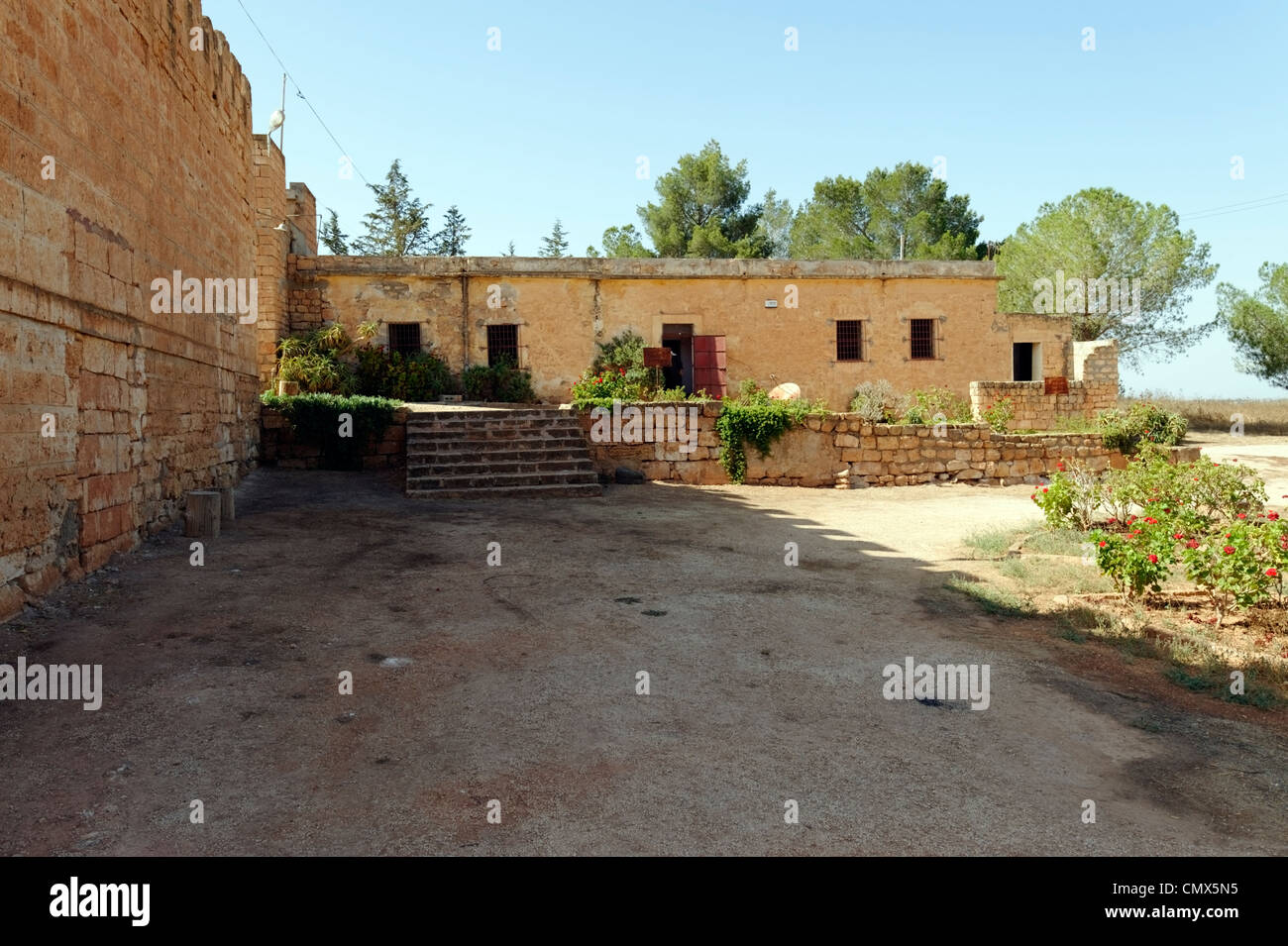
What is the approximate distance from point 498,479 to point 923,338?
40.9 ft

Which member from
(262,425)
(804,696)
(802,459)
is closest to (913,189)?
(802,459)

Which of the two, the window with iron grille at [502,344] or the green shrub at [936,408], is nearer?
the green shrub at [936,408]

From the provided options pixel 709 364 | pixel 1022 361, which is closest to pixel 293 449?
pixel 709 364

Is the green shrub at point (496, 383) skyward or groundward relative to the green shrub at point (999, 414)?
skyward

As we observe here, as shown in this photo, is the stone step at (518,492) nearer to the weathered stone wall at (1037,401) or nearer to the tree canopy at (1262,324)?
the weathered stone wall at (1037,401)

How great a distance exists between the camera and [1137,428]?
14.5 metres

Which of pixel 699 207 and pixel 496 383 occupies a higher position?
pixel 699 207

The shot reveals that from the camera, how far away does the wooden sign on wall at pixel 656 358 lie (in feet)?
58.0

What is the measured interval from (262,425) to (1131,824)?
38.8 ft

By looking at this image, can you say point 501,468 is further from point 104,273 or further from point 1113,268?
point 1113,268

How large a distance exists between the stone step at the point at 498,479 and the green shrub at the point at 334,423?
6.22 feet

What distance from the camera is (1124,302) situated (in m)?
27.4

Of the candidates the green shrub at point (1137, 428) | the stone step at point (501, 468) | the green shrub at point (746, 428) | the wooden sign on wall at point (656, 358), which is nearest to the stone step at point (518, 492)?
the stone step at point (501, 468)

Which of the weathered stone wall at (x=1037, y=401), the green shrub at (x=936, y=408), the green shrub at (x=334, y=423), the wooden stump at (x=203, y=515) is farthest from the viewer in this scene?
the weathered stone wall at (x=1037, y=401)
